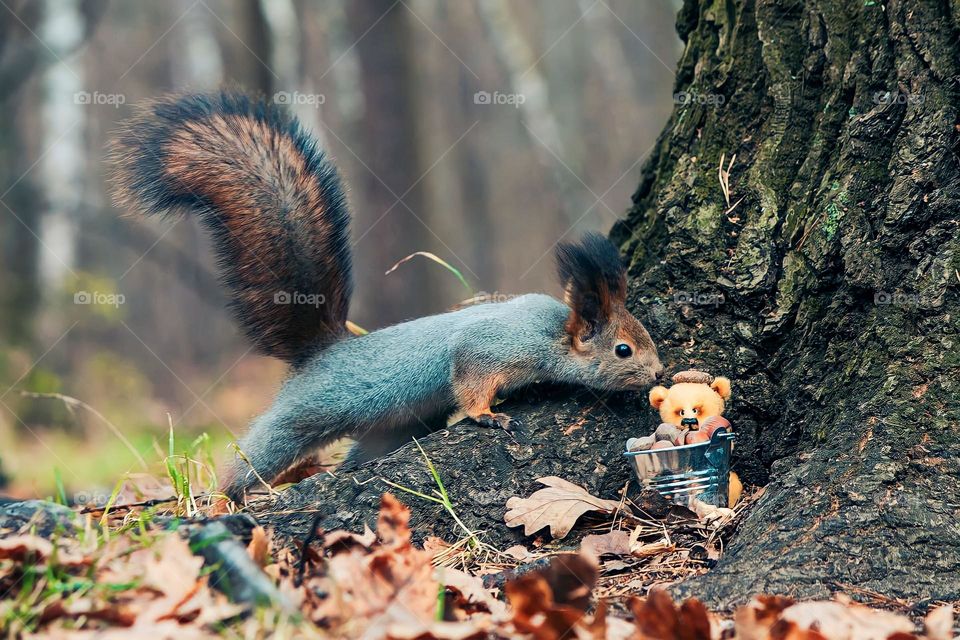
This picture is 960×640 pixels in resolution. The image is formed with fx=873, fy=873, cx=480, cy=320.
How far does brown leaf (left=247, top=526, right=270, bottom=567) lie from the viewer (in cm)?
228

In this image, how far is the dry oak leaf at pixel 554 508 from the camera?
10.0 ft

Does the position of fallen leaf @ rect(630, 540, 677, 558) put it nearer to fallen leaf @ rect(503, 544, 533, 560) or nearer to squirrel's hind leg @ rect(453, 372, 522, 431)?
fallen leaf @ rect(503, 544, 533, 560)

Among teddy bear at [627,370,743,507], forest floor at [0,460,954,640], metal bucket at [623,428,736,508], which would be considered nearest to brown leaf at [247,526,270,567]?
forest floor at [0,460,954,640]

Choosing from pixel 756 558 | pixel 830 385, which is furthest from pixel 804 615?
pixel 830 385

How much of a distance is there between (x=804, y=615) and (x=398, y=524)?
3.25ft

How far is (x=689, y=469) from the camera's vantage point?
3023 millimetres

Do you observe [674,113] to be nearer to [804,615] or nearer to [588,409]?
[588,409]

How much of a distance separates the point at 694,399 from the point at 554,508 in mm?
661

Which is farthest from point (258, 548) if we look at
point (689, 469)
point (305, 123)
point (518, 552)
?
point (305, 123)

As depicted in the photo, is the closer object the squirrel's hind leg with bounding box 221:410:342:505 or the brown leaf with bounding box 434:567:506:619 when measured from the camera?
the brown leaf with bounding box 434:567:506:619

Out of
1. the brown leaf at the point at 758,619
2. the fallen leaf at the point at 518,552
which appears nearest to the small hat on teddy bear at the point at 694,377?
the fallen leaf at the point at 518,552

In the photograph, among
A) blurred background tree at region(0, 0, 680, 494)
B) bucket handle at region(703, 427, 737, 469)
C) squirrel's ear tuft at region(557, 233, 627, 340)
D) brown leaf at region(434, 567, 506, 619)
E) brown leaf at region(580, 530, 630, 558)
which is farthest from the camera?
blurred background tree at region(0, 0, 680, 494)

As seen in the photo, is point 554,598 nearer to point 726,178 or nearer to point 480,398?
point 480,398

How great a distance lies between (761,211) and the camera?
344cm
